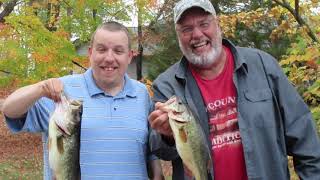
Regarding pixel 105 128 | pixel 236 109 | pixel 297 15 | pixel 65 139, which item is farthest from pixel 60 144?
pixel 297 15

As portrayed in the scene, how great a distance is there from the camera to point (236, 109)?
147 inches

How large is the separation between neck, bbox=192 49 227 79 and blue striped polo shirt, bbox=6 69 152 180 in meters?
0.58

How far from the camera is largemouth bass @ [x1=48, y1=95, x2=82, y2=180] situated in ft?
11.8

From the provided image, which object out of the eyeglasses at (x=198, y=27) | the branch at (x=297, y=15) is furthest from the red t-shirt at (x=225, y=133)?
the branch at (x=297, y=15)

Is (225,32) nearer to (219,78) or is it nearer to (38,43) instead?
(38,43)

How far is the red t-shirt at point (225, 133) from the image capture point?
146 inches

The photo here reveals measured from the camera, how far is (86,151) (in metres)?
3.92

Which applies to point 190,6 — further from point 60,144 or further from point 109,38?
point 60,144

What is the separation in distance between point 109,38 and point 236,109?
1.13 metres

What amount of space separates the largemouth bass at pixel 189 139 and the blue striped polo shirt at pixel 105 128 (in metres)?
0.53

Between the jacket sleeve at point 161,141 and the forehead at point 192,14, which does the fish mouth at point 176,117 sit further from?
the forehead at point 192,14

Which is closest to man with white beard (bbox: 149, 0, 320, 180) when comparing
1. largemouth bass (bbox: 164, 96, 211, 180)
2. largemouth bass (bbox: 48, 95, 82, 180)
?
largemouth bass (bbox: 164, 96, 211, 180)

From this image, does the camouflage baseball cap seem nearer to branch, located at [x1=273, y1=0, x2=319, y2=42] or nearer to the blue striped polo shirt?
the blue striped polo shirt

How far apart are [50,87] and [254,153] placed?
153cm
